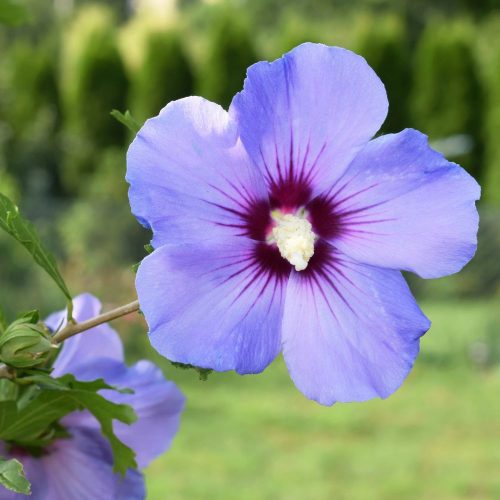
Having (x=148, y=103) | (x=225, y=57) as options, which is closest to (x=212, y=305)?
(x=225, y=57)

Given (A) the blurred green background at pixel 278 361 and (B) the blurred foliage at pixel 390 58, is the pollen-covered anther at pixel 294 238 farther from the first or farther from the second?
(B) the blurred foliage at pixel 390 58

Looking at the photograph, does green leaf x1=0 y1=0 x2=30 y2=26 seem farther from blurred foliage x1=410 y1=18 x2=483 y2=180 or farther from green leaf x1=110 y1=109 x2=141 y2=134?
blurred foliage x1=410 y1=18 x2=483 y2=180

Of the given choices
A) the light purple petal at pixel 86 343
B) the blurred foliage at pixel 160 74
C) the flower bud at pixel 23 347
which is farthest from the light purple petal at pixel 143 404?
the blurred foliage at pixel 160 74

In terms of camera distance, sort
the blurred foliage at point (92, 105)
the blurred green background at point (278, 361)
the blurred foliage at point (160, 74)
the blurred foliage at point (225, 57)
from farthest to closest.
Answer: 1. the blurred foliage at point (92, 105)
2. the blurred foliage at point (160, 74)
3. the blurred foliage at point (225, 57)
4. the blurred green background at point (278, 361)

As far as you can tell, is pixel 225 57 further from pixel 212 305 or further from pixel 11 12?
pixel 212 305

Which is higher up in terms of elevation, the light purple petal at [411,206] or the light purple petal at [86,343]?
the light purple petal at [411,206]
